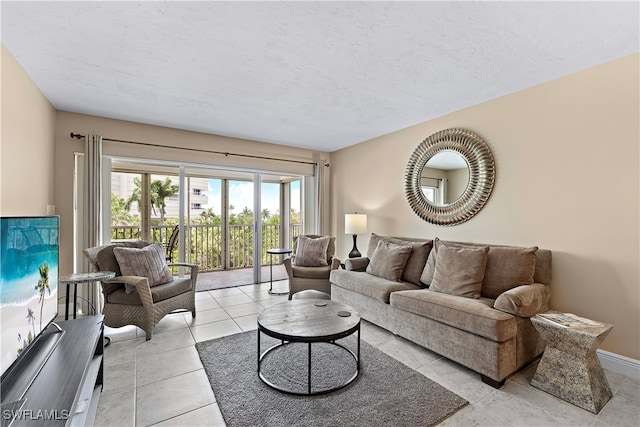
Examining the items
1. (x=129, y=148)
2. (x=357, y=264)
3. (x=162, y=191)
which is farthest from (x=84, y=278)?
(x=357, y=264)

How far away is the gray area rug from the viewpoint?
1.75 meters

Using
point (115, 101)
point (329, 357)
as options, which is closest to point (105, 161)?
point (115, 101)

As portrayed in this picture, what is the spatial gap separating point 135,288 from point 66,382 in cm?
163

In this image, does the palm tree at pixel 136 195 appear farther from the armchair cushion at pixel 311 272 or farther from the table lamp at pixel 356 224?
the table lamp at pixel 356 224

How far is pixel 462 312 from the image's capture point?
2.29m

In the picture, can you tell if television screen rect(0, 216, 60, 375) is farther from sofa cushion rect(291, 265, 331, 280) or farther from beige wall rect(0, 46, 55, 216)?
sofa cushion rect(291, 265, 331, 280)

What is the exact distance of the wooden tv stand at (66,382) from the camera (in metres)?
1.13

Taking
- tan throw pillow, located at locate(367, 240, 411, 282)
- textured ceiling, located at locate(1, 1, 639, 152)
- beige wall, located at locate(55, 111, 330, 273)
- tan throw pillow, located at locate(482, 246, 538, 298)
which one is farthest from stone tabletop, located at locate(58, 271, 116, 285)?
tan throw pillow, located at locate(482, 246, 538, 298)

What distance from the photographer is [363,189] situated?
4914 mm

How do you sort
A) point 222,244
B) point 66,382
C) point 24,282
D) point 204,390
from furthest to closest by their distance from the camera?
point 222,244 → point 204,390 → point 24,282 → point 66,382

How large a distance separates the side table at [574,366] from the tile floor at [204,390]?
0.19 feet

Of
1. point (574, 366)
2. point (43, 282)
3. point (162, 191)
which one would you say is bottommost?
point (574, 366)

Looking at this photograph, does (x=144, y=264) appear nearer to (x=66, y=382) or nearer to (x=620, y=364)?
(x=66, y=382)

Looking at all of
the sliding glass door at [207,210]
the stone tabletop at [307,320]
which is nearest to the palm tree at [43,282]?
the stone tabletop at [307,320]
